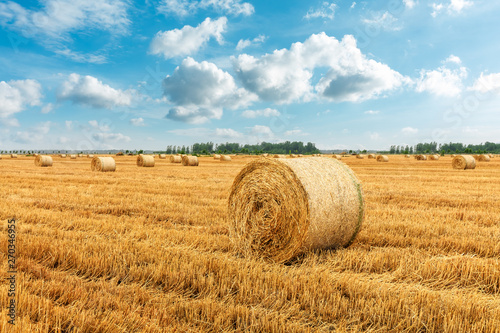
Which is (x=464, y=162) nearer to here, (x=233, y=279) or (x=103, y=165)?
(x=103, y=165)

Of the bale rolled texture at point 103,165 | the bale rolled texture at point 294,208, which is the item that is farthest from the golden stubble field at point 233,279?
the bale rolled texture at point 103,165

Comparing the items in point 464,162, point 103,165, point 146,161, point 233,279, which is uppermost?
point 464,162

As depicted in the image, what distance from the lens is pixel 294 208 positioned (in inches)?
225

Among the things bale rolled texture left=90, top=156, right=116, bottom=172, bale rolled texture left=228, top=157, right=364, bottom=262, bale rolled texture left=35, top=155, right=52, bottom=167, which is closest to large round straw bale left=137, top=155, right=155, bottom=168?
bale rolled texture left=90, top=156, right=116, bottom=172

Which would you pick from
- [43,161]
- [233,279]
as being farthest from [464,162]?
[43,161]

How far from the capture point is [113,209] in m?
8.91

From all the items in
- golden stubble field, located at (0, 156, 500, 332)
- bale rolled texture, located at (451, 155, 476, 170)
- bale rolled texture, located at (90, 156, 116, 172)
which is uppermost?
bale rolled texture, located at (451, 155, 476, 170)

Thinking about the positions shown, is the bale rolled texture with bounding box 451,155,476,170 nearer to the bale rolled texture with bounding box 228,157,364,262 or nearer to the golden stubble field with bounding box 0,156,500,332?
the golden stubble field with bounding box 0,156,500,332

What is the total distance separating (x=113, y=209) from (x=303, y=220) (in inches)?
217

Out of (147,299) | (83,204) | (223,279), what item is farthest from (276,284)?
(83,204)

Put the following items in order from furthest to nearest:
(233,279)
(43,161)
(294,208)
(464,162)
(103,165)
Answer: (43,161), (464,162), (103,165), (294,208), (233,279)

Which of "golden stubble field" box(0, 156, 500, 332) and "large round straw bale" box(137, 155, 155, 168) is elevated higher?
"large round straw bale" box(137, 155, 155, 168)

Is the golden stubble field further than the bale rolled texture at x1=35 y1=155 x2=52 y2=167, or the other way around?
the bale rolled texture at x1=35 y1=155 x2=52 y2=167

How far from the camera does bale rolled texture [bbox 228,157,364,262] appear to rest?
A: 558cm
